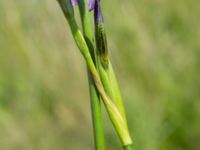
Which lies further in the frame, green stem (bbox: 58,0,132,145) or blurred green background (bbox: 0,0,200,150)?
blurred green background (bbox: 0,0,200,150)

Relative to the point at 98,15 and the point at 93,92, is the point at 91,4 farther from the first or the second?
the point at 93,92

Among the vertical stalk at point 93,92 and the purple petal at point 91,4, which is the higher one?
the purple petal at point 91,4

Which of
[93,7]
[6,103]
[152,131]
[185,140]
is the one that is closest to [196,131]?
[185,140]

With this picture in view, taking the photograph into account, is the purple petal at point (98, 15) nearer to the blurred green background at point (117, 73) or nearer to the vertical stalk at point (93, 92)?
the vertical stalk at point (93, 92)

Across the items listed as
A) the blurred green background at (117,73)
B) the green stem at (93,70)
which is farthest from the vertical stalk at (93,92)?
the blurred green background at (117,73)

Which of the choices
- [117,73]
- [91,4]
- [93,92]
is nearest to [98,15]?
[91,4]

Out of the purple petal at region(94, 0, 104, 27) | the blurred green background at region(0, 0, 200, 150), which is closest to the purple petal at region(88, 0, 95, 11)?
the purple petal at region(94, 0, 104, 27)

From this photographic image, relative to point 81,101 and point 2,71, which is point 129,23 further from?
point 2,71

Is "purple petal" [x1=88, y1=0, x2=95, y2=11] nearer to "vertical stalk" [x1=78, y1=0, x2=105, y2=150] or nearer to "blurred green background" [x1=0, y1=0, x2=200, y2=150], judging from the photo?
"vertical stalk" [x1=78, y1=0, x2=105, y2=150]

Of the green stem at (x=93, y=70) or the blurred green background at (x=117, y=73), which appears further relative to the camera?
the blurred green background at (x=117, y=73)
